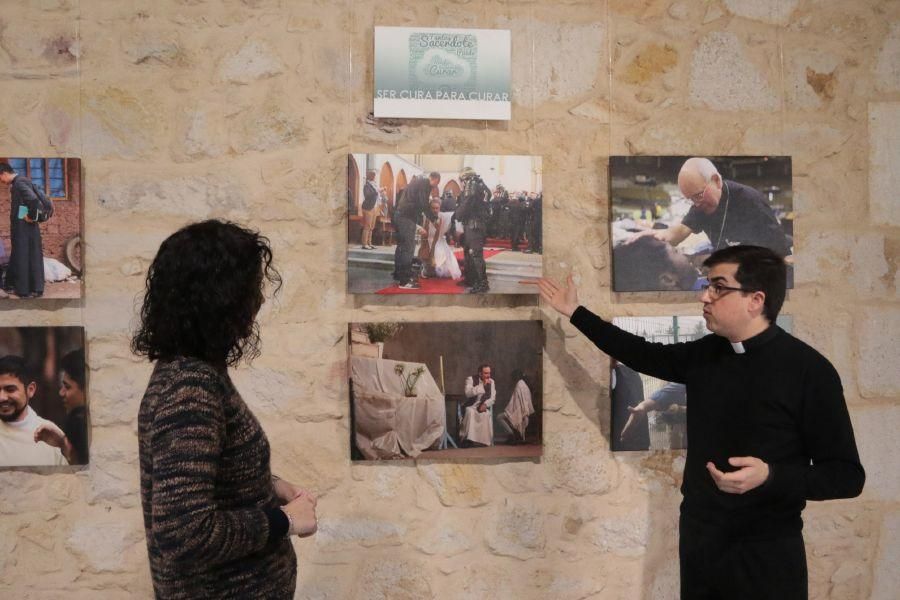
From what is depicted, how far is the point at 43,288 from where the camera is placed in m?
2.44

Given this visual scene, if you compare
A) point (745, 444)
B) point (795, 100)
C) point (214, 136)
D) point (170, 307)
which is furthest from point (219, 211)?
point (795, 100)

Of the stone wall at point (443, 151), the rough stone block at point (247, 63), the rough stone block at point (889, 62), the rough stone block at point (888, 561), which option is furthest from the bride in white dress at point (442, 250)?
the rough stone block at point (888, 561)

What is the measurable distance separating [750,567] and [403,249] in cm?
132

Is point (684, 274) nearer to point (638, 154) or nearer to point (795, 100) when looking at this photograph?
point (638, 154)

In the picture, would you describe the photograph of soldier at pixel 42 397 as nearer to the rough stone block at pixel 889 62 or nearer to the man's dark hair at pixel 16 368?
the man's dark hair at pixel 16 368

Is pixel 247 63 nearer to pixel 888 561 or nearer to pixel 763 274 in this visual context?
pixel 763 274

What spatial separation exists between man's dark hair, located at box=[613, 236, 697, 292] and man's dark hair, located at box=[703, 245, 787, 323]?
544mm

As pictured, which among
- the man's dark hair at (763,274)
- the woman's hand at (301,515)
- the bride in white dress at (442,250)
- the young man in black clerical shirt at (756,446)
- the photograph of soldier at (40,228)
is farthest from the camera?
the bride in white dress at (442,250)

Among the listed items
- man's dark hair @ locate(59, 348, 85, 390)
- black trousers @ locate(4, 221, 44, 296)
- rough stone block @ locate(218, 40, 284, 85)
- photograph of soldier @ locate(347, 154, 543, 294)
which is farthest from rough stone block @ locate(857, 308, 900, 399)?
black trousers @ locate(4, 221, 44, 296)

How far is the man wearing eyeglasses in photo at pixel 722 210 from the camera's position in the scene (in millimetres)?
2627

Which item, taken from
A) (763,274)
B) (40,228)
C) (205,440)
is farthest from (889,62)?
(40,228)

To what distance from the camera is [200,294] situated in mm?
1433

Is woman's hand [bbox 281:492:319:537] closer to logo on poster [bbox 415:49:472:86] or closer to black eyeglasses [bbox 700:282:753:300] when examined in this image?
black eyeglasses [bbox 700:282:753:300]

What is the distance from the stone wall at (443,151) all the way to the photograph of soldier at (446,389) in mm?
57
